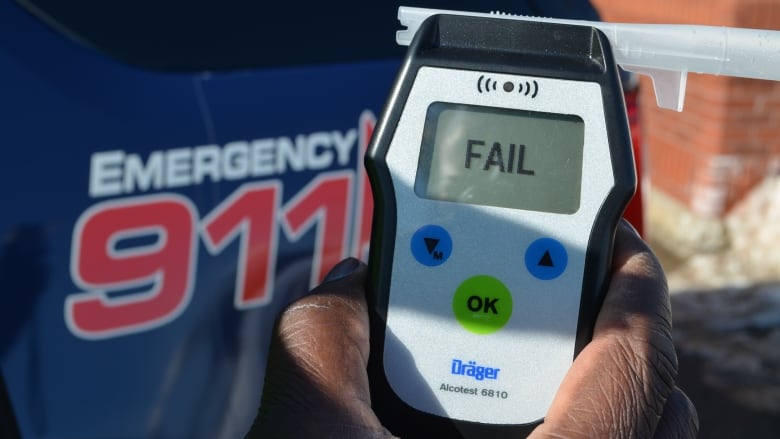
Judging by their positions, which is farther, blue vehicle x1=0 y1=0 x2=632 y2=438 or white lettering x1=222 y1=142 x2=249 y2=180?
white lettering x1=222 y1=142 x2=249 y2=180

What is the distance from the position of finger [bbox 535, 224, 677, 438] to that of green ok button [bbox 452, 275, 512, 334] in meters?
0.11

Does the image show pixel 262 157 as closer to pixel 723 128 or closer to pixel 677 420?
pixel 677 420

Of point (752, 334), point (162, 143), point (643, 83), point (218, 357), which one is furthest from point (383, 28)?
point (643, 83)

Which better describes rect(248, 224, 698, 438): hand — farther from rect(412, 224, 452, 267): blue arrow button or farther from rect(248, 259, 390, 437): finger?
rect(412, 224, 452, 267): blue arrow button


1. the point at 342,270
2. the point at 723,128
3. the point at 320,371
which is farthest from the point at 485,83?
the point at 723,128

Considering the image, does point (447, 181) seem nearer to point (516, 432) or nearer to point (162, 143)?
point (516, 432)

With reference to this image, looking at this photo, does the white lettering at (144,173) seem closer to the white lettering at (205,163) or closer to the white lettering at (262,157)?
the white lettering at (205,163)

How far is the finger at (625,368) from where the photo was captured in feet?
3.35

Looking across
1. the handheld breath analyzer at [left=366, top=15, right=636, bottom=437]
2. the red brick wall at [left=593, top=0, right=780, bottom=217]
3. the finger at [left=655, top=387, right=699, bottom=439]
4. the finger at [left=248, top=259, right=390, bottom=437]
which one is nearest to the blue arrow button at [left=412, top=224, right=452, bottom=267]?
the handheld breath analyzer at [left=366, top=15, right=636, bottom=437]

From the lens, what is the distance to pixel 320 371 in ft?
3.49

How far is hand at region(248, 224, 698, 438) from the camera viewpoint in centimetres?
103

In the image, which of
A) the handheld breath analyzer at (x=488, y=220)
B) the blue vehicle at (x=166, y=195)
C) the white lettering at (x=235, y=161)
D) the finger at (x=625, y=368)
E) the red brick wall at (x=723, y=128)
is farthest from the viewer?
the red brick wall at (x=723, y=128)

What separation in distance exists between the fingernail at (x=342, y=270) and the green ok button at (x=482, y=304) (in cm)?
12

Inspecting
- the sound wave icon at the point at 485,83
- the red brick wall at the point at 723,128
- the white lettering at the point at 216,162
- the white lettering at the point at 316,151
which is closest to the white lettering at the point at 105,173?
the white lettering at the point at 216,162
